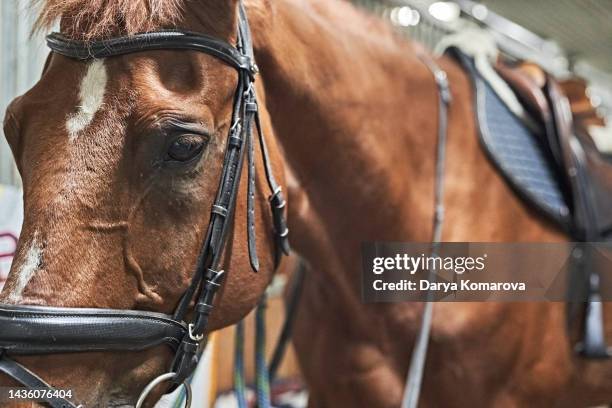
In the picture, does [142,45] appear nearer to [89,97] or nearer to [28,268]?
[89,97]

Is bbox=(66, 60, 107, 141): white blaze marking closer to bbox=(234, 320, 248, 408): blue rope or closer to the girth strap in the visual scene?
the girth strap

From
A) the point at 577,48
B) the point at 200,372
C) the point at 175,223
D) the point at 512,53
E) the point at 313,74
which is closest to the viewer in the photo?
the point at 175,223

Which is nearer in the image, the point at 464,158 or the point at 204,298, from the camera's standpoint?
the point at 204,298

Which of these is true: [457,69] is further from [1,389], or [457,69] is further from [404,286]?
[1,389]

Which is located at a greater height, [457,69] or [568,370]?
[457,69]

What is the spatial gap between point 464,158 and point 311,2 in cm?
53

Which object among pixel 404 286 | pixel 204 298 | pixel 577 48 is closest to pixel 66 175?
pixel 204 298

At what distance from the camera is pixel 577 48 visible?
547 centimetres

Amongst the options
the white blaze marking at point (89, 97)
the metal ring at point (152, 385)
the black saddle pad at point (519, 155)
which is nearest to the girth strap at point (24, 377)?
the metal ring at point (152, 385)

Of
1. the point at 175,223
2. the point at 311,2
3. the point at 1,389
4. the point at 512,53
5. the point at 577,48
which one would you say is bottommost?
the point at 1,389

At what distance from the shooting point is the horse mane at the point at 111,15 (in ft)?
2.77

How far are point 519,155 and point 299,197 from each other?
628 mm

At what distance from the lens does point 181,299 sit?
0.89 meters

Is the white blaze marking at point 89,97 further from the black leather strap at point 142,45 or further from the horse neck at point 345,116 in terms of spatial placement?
the horse neck at point 345,116
